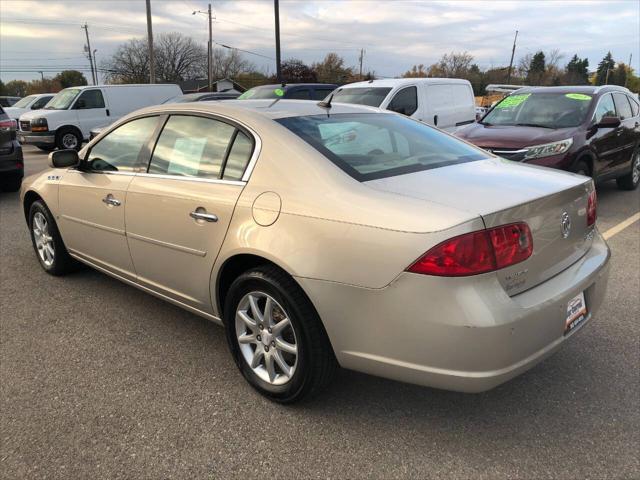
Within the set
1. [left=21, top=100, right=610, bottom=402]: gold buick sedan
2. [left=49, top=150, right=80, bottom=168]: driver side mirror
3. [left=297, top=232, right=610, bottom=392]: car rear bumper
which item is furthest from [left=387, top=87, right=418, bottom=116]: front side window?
[left=297, top=232, right=610, bottom=392]: car rear bumper

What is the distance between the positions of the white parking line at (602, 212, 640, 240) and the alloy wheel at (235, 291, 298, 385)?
15.0ft

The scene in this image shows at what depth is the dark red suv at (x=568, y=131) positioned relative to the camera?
253 inches

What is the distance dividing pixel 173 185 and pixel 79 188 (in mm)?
1233

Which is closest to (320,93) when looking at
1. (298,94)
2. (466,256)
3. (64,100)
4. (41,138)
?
(298,94)

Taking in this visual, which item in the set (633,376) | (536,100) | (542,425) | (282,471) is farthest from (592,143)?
(282,471)

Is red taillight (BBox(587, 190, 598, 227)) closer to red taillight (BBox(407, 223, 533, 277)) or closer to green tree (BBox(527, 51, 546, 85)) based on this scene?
red taillight (BBox(407, 223, 533, 277))

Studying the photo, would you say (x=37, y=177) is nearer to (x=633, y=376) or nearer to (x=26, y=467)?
(x=26, y=467)

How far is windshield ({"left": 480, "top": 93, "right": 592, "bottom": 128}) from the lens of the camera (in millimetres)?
7090

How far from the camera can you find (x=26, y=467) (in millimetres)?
2225

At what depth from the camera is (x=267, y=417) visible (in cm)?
257

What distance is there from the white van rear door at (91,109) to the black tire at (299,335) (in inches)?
592

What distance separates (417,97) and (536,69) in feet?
292

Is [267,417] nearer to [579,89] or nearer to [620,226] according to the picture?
[620,226]

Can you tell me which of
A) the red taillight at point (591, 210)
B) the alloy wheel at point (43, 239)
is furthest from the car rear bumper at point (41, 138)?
the red taillight at point (591, 210)
